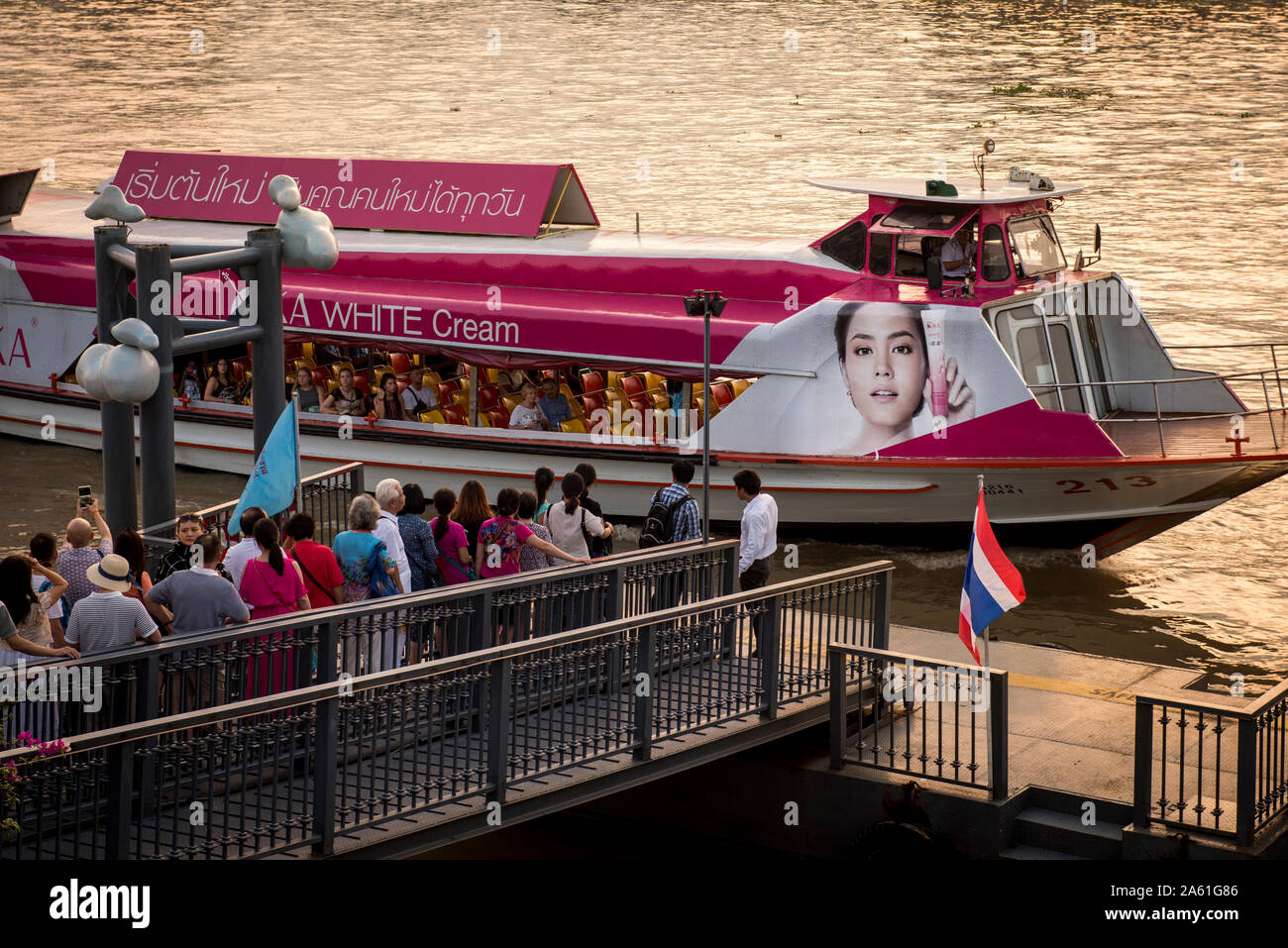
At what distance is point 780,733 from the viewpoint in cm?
1263

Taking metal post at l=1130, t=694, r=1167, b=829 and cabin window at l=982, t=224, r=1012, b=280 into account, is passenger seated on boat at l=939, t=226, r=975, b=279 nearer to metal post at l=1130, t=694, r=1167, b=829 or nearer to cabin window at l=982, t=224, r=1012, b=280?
cabin window at l=982, t=224, r=1012, b=280

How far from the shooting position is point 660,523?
14.5 metres

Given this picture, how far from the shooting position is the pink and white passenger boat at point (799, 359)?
1980 centimetres

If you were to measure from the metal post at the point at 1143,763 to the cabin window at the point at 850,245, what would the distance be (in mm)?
10781

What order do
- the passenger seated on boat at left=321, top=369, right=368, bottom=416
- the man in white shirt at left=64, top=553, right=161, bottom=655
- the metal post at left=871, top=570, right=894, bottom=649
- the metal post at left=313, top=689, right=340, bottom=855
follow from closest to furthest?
the metal post at left=313, top=689, right=340, bottom=855
the man in white shirt at left=64, top=553, right=161, bottom=655
the metal post at left=871, top=570, right=894, bottom=649
the passenger seated on boat at left=321, top=369, right=368, bottom=416

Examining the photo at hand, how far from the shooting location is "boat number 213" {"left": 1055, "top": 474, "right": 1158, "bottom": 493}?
19.5 metres

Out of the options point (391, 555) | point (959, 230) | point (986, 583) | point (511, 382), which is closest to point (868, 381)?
point (959, 230)

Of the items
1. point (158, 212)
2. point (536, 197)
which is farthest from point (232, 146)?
point (536, 197)

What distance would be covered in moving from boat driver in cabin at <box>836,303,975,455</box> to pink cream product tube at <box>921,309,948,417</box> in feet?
0.12

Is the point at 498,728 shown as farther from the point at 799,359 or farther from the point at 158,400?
the point at 799,359

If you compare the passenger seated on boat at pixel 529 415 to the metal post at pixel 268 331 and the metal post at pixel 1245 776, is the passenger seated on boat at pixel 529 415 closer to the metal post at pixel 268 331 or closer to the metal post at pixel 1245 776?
the metal post at pixel 268 331

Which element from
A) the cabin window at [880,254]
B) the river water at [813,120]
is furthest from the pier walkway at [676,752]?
the cabin window at [880,254]

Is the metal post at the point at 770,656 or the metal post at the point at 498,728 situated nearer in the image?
the metal post at the point at 498,728

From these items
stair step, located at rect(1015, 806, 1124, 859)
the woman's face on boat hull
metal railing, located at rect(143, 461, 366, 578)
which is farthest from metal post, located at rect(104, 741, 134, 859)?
the woman's face on boat hull
